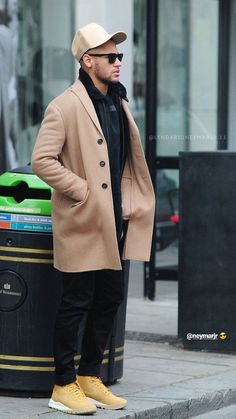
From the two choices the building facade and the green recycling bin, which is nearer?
the green recycling bin

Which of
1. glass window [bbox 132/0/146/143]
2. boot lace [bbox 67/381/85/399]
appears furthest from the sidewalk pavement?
glass window [bbox 132/0/146/143]

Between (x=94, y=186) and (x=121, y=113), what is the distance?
54 cm

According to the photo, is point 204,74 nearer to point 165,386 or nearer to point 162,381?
point 162,381

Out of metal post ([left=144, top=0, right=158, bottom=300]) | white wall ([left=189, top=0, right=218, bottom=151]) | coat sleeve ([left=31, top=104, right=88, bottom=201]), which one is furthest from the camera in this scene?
white wall ([left=189, top=0, right=218, bottom=151])

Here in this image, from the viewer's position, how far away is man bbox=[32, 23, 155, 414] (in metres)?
5.95

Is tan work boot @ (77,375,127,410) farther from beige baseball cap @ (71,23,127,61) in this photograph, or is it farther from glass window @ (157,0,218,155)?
glass window @ (157,0,218,155)

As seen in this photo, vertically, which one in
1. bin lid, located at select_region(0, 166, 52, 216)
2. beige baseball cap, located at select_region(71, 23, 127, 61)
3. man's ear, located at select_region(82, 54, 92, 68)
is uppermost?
beige baseball cap, located at select_region(71, 23, 127, 61)

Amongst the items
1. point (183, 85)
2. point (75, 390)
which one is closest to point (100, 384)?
point (75, 390)

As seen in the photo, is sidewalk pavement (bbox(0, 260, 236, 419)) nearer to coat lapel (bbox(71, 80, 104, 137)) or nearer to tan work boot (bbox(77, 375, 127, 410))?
tan work boot (bbox(77, 375, 127, 410))

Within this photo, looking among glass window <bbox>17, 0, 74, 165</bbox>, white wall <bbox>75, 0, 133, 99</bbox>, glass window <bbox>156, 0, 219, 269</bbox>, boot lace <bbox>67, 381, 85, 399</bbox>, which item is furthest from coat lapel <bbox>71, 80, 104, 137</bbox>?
glass window <bbox>17, 0, 74, 165</bbox>

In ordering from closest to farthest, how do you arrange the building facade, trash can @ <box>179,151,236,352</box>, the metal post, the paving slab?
1. the paving slab
2. trash can @ <box>179,151,236,352</box>
3. the metal post
4. the building facade

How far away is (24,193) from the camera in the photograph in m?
6.60

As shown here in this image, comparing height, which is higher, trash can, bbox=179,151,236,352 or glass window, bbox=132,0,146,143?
glass window, bbox=132,0,146,143

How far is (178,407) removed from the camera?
6.39 metres
